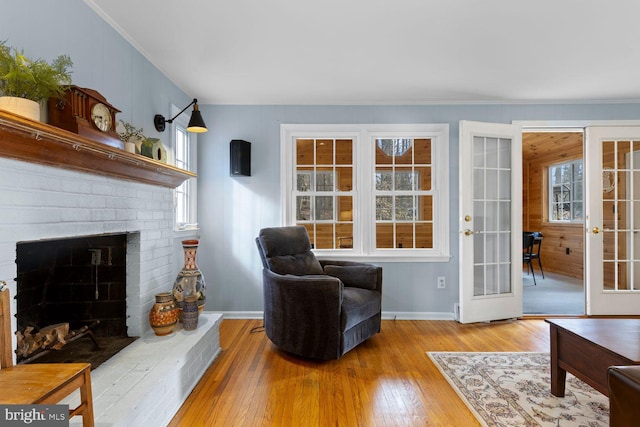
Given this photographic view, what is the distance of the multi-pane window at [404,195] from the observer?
11.3ft

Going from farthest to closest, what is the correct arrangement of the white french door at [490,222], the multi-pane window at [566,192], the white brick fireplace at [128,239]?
the multi-pane window at [566,192] < the white french door at [490,222] < the white brick fireplace at [128,239]

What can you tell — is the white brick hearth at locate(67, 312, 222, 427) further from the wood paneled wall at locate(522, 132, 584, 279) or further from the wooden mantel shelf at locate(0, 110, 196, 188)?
the wood paneled wall at locate(522, 132, 584, 279)

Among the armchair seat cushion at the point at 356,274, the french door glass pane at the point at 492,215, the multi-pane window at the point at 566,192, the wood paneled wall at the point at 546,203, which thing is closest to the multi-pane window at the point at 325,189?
the armchair seat cushion at the point at 356,274

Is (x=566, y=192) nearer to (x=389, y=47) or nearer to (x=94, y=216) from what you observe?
(x=389, y=47)

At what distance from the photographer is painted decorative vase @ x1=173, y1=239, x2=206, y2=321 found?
2.23 metres

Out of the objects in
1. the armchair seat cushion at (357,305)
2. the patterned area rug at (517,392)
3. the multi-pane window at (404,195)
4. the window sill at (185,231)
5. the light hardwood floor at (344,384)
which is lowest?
the light hardwood floor at (344,384)

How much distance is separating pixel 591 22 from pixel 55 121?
3.12 metres

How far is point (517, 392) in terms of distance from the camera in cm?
196

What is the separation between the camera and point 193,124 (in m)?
2.58

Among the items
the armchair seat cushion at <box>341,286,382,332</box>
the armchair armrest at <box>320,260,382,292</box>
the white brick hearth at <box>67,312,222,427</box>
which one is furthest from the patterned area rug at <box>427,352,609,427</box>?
the white brick hearth at <box>67,312,222,427</box>

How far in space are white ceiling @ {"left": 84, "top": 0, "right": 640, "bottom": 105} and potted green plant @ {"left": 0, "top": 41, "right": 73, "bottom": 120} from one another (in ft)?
2.70

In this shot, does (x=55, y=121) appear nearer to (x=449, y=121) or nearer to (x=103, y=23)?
(x=103, y=23)

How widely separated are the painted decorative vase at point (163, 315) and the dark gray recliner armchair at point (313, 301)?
2.43 feet

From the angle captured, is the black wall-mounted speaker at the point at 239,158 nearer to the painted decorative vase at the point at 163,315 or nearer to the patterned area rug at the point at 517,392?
the painted decorative vase at the point at 163,315
